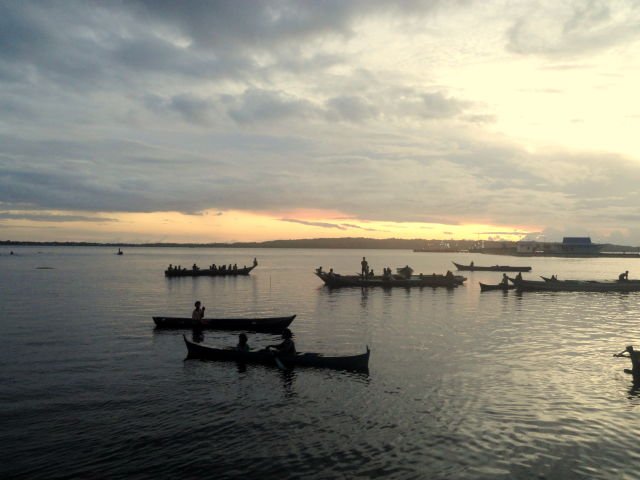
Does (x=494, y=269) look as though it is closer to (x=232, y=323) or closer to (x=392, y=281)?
(x=392, y=281)

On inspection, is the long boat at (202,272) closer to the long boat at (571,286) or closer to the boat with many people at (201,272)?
the boat with many people at (201,272)

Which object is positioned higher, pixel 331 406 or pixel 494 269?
pixel 494 269

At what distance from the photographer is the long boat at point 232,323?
37.6 meters

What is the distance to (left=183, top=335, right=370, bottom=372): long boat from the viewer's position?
24.5 m

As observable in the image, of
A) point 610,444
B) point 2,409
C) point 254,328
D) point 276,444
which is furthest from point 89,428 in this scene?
point 254,328

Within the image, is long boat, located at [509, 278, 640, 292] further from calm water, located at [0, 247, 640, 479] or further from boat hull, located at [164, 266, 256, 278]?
boat hull, located at [164, 266, 256, 278]

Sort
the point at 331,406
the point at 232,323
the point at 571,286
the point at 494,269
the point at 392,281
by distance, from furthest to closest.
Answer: the point at 494,269 < the point at 392,281 < the point at 571,286 < the point at 232,323 < the point at 331,406

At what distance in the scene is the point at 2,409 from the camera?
→ 748 inches

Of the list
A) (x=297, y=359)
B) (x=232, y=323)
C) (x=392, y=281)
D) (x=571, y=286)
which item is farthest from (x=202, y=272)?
(x=297, y=359)

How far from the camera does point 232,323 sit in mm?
38531

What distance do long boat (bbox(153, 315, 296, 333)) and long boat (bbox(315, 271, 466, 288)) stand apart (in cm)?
3710

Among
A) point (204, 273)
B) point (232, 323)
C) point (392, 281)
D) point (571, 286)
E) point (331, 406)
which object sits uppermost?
point (392, 281)

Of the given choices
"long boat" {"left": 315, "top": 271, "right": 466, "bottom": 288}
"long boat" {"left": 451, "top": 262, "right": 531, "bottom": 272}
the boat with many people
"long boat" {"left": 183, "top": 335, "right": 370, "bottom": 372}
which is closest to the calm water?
"long boat" {"left": 183, "top": 335, "right": 370, "bottom": 372}

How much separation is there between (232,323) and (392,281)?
38.7 meters
